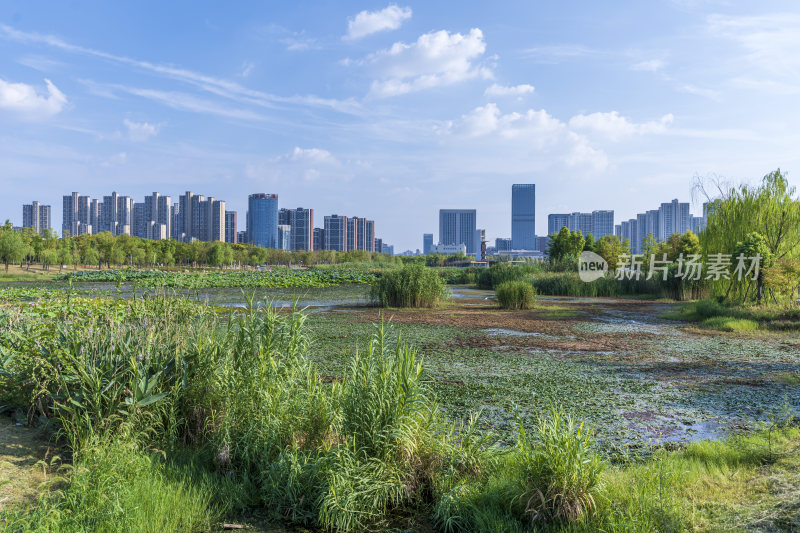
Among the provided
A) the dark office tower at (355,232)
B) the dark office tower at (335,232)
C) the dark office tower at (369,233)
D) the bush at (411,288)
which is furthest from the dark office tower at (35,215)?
the bush at (411,288)

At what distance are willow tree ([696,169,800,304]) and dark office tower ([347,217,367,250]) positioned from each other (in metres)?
147

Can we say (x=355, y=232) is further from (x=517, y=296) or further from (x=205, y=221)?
(x=517, y=296)

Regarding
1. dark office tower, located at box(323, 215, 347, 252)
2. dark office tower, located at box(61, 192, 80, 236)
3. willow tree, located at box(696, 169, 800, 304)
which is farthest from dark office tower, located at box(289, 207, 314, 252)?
willow tree, located at box(696, 169, 800, 304)

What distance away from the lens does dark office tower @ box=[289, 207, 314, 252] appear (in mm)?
158875

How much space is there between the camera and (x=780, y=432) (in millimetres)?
4809

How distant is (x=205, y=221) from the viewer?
15288 centimetres

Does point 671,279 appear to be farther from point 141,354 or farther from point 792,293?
point 141,354

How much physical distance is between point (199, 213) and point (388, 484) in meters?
164

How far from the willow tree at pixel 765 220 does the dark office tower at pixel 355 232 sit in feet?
483

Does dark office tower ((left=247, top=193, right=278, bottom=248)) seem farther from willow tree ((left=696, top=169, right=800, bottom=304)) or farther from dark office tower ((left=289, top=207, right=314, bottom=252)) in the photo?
willow tree ((left=696, top=169, right=800, bottom=304))

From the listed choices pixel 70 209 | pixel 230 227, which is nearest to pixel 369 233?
pixel 230 227

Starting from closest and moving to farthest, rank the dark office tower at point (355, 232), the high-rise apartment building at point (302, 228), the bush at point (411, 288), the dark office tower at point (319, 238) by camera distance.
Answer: the bush at point (411, 288) → the high-rise apartment building at point (302, 228) → the dark office tower at point (319, 238) → the dark office tower at point (355, 232)

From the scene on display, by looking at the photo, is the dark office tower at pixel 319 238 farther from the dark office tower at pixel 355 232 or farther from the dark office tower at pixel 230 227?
the dark office tower at pixel 230 227

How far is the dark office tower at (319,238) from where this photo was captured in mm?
158875
